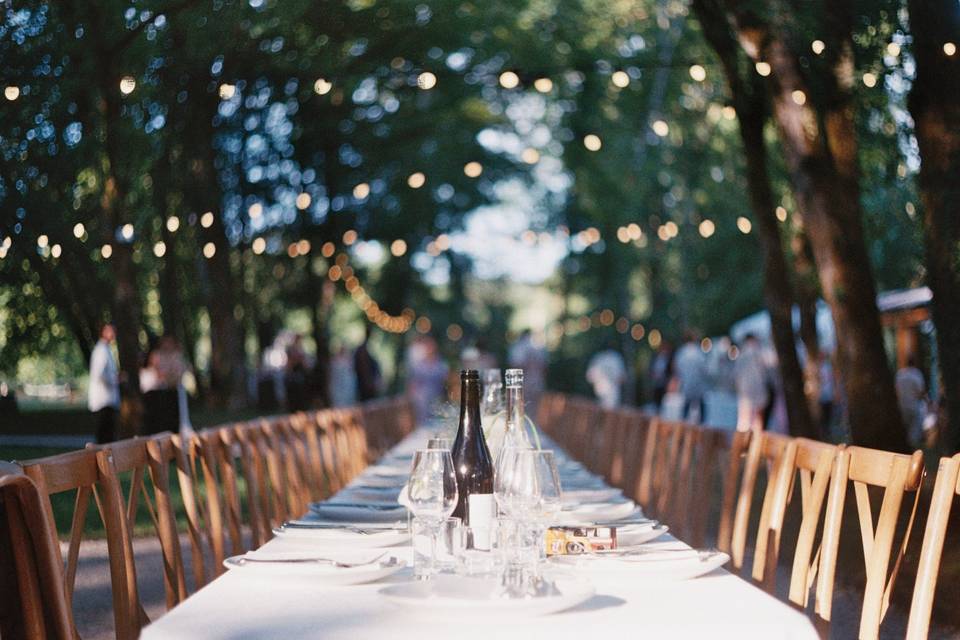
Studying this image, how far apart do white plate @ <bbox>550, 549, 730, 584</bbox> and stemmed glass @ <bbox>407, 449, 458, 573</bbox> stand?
344mm

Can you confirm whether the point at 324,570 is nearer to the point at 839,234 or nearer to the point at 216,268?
the point at 839,234

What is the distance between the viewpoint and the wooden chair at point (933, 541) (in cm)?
354

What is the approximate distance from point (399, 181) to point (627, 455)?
95.0 feet

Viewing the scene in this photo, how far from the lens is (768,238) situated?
13.5 meters

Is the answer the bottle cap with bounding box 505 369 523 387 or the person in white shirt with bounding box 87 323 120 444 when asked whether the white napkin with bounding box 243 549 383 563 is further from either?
the person in white shirt with bounding box 87 323 120 444

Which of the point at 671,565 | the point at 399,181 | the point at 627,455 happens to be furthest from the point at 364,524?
the point at 399,181

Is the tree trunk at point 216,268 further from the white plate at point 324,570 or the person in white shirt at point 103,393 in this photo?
the white plate at point 324,570

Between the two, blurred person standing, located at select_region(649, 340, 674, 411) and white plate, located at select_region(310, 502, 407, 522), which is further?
blurred person standing, located at select_region(649, 340, 674, 411)

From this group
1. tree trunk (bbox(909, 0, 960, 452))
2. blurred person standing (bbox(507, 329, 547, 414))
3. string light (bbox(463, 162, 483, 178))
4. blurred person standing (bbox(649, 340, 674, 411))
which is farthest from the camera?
string light (bbox(463, 162, 483, 178))

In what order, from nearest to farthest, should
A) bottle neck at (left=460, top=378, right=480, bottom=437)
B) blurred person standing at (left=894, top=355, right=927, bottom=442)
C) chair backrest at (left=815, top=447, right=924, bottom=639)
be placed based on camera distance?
chair backrest at (left=815, top=447, right=924, bottom=639), bottle neck at (left=460, top=378, right=480, bottom=437), blurred person standing at (left=894, top=355, right=927, bottom=442)

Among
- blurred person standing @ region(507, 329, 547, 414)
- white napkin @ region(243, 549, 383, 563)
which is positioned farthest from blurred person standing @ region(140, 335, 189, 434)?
white napkin @ region(243, 549, 383, 563)

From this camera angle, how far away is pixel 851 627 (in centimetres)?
701

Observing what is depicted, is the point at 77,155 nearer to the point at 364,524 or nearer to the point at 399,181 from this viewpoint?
the point at 364,524

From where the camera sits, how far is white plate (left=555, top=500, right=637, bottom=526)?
4.47 m
